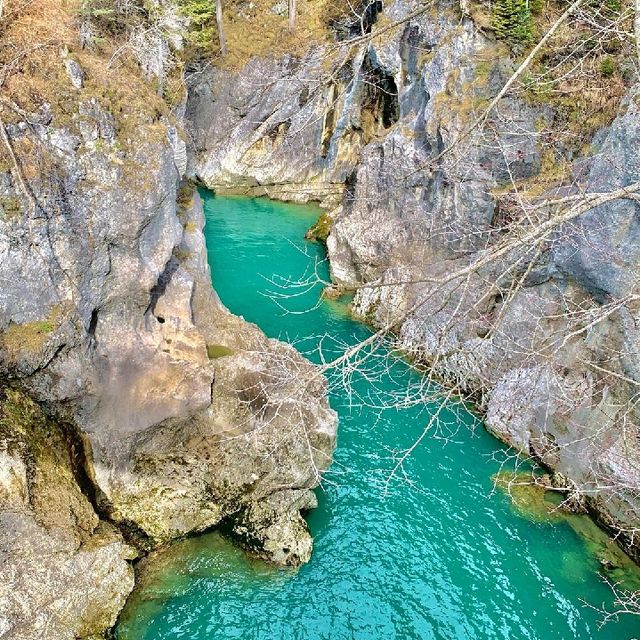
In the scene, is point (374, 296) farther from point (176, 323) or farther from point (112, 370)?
point (112, 370)

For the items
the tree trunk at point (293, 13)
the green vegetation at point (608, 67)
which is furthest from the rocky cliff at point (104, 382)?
the tree trunk at point (293, 13)

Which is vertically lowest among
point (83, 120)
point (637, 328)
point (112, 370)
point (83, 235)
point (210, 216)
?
point (210, 216)

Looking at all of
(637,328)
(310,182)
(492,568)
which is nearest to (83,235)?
(492,568)

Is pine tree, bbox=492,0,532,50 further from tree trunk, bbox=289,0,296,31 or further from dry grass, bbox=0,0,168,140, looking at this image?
tree trunk, bbox=289,0,296,31

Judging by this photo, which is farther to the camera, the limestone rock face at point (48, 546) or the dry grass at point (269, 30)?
the dry grass at point (269, 30)

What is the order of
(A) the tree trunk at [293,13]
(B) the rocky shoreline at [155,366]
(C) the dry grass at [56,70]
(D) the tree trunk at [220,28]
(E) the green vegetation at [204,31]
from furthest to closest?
(A) the tree trunk at [293,13] < (D) the tree trunk at [220,28] < (E) the green vegetation at [204,31] < (C) the dry grass at [56,70] < (B) the rocky shoreline at [155,366]

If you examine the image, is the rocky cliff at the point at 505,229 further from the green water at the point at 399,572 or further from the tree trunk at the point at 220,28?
the tree trunk at the point at 220,28

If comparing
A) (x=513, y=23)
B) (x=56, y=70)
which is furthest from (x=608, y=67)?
(x=56, y=70)
